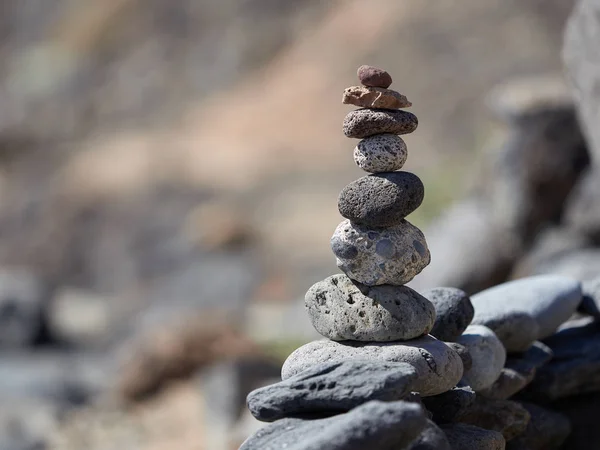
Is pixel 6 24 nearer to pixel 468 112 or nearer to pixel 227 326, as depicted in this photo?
pixel 468 112

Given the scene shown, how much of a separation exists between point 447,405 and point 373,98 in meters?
Answer: 1.08

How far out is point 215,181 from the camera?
67.7 feet

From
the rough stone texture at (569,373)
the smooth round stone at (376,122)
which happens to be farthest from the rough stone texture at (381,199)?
the rough stone texture at (569,373)

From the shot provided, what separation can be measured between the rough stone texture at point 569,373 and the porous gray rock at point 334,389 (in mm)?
1373

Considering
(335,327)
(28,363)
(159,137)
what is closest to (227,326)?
(28,363)

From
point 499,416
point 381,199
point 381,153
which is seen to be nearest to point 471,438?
point 499,416

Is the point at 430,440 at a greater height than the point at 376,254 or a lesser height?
lesser

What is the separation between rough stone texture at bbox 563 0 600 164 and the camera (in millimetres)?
5129

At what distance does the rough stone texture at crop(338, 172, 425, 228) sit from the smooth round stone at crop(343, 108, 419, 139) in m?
0.16

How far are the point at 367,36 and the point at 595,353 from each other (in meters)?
18.9

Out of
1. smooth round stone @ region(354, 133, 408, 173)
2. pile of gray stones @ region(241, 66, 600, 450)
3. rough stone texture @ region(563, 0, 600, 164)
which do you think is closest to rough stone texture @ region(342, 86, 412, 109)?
pile of gray stones @ region(241, 66, 600, 450)

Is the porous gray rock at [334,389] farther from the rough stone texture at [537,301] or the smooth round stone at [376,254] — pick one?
the rough stone texture at [537,301]

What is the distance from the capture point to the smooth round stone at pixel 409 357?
287cm

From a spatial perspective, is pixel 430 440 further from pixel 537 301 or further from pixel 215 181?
pixel 215 181
